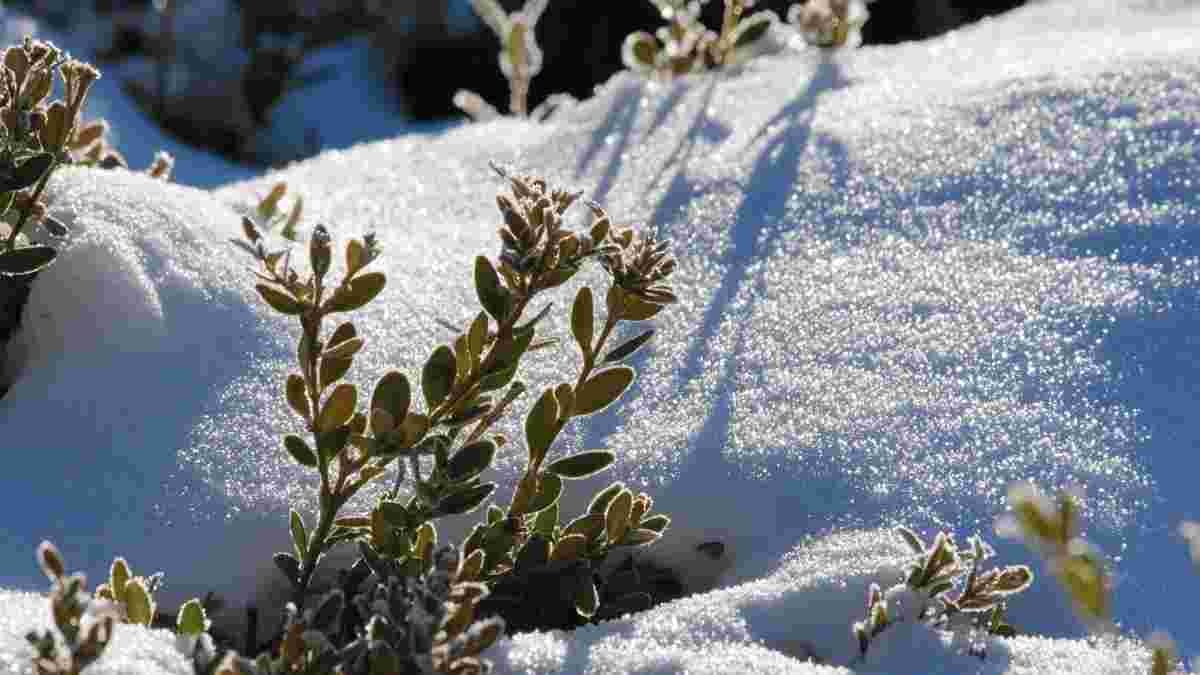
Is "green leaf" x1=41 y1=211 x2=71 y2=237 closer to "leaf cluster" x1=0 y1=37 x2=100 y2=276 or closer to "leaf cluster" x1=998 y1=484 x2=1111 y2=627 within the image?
"leaf cluster" x1=0 y1=37 x2=100 y2=276

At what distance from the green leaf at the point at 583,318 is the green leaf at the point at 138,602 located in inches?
23.1

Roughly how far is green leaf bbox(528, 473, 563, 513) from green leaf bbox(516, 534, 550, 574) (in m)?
0.04

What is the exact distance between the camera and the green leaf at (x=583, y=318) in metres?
1.88

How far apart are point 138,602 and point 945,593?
0.92 meters

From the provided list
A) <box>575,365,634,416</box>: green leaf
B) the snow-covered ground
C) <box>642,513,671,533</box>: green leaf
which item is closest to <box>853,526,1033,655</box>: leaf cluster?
the snow-covered ground

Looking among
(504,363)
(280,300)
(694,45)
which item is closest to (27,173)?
(280,300)

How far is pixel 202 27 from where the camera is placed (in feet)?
21.4

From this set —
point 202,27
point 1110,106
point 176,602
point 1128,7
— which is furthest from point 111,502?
point 202,27

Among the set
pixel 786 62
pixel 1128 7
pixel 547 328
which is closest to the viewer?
pixel 547 328

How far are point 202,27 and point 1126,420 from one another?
5272mm

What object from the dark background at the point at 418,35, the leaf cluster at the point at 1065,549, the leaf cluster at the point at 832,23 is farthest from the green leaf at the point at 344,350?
the dark background at the point at 418,35

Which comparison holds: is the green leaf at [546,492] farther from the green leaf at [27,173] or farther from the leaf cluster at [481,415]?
the green leaf at [27,173]

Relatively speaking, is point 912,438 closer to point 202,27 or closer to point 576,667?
point 576,667

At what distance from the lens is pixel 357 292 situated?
1.75 m
